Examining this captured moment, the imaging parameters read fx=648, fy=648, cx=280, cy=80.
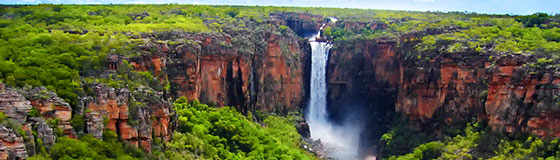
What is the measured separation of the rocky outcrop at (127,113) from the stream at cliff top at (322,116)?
5009cm

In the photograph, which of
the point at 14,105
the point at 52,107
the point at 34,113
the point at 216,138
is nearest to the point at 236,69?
the point at 216,138

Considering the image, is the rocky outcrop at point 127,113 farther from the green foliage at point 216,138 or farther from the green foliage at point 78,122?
the green foliage at point 216,138

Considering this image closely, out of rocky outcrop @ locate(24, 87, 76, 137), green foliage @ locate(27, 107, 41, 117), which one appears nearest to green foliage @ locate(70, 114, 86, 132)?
rocky outcrop @ locate(24, 87, 76, 137)

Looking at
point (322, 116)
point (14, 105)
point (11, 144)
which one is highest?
point (14, 105)

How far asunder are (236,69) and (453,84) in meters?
28.3

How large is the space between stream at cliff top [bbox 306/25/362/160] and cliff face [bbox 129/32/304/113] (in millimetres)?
4208

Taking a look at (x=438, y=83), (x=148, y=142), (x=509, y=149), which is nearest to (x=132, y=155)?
(x=148, y=142)

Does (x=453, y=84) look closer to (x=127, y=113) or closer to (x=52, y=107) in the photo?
(x=127, y=113)

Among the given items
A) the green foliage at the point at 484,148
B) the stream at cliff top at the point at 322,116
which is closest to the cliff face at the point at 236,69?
the stream at cliff top at the point at 322,116

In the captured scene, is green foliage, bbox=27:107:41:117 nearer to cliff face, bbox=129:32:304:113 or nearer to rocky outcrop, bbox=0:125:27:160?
rocky outcrop, bbox=0:125:27:160

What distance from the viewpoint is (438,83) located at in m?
83.2

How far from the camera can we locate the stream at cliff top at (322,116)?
102 meters

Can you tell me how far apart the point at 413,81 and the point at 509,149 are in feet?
78.7

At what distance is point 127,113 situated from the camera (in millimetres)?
45969
